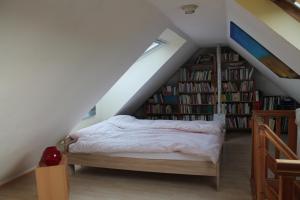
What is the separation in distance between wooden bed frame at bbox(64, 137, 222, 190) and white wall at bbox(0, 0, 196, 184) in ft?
1.56

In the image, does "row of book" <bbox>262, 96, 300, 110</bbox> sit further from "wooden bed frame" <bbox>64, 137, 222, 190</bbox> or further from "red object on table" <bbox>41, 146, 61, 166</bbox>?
"red object on table" <bbox>41, 146, 61, 166</bbox>

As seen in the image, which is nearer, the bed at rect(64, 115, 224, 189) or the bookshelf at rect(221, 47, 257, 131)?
the bed at rect(64, 115, 224, 189)

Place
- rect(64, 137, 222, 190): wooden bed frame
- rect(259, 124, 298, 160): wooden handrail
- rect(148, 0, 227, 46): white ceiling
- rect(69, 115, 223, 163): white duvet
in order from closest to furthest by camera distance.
→ rect(259, 124, 298, 160): wooden handrail < rect(148, 0, 227, 46): white ceiling < rect(64, 137, 222, 190): wooden bed frame < rect(69, 115, 223, 163): white duvet

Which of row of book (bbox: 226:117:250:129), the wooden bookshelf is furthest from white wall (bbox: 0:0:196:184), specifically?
the wooden bookshelf

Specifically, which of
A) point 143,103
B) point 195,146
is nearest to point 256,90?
point 143,103

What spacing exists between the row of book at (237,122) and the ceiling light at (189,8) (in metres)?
3.52

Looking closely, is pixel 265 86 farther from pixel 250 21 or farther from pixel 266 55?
pixel 250 21

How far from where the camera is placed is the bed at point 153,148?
3000 millimetres

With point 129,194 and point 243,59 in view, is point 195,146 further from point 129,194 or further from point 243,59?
point 243,59

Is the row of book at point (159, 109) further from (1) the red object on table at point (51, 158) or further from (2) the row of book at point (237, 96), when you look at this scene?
(1) the red object on table at point (51, 158)

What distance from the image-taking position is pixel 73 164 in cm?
356

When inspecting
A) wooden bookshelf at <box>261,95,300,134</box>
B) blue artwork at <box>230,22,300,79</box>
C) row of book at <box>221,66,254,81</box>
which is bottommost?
wooden bookshelf at <box>261,95,300,134</box>

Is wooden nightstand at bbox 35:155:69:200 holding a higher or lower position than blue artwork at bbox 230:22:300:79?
lower

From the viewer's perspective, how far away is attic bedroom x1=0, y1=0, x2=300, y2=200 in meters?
1.80
